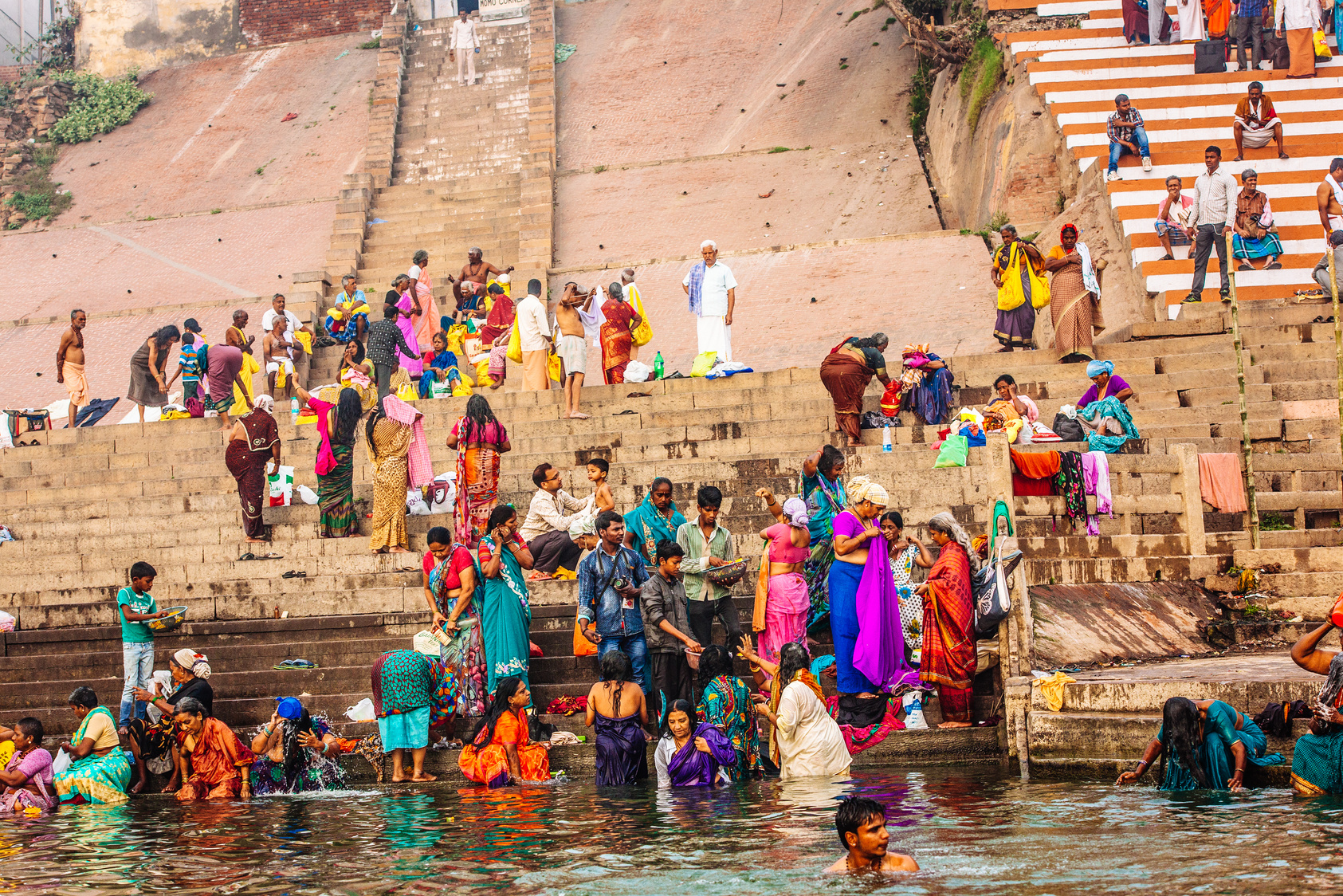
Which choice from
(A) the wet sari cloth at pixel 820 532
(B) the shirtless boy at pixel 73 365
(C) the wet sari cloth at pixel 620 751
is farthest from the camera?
(B) the shirtless boy at pixel 73 365

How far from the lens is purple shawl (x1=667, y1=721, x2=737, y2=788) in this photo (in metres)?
7.24

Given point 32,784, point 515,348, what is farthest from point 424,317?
point 32,784

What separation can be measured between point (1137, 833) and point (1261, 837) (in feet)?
1.52

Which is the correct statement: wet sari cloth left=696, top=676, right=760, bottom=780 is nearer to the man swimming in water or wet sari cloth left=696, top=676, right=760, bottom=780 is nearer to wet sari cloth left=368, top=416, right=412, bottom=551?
the man swimming in water

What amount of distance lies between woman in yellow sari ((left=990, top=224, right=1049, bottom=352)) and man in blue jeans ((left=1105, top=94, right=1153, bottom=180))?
3232 mm

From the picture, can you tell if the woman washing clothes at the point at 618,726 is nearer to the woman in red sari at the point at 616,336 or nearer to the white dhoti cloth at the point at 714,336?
the woman in red sari at the point at 616,336

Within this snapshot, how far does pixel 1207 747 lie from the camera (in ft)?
20.8

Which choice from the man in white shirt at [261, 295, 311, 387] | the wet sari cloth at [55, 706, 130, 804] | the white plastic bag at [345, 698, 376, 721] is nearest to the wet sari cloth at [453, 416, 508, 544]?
the white plastic bag at [345, 698, 376, 721]

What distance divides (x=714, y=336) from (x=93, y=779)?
285 inches

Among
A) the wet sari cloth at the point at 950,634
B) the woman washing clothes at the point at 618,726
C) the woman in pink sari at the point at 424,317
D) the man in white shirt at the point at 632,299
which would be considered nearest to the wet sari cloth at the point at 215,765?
the woman washing clothes at the point at 618,726

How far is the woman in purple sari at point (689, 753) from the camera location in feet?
23.8

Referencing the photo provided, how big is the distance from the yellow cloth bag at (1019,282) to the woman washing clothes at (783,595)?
227 inches

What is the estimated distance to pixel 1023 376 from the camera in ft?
40.3

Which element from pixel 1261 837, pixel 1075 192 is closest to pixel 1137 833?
pixel 1261 837
